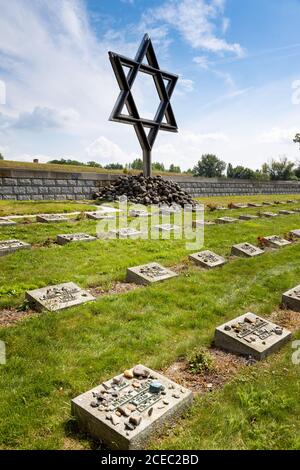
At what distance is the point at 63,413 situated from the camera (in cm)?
262

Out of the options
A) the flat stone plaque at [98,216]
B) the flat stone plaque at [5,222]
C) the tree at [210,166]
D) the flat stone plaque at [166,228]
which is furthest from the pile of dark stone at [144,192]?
the tree at [210,166]

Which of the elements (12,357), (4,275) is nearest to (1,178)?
(4,275)

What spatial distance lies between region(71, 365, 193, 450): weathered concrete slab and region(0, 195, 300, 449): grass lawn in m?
0.10

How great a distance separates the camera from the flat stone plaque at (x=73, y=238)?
7.45 m

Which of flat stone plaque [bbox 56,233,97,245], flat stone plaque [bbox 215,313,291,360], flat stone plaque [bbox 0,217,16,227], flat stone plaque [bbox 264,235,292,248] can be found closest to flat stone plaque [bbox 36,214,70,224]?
flat stone plaque [bbox 0,217,16,227]

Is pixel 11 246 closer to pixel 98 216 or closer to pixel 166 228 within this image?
pixel 98 216

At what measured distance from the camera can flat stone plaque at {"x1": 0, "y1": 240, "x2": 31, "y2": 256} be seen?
643 centimetres

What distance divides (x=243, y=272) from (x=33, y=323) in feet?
13.2

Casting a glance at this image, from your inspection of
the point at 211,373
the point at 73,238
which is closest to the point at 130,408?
the point at 211,373

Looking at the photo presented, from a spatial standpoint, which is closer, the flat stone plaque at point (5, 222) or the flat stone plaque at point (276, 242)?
the flat stone plaque at point (5, 222)

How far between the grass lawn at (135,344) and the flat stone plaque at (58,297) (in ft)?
0.53

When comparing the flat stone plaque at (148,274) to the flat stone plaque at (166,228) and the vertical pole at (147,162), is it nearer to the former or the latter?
the flat stone plaque at (166,228)

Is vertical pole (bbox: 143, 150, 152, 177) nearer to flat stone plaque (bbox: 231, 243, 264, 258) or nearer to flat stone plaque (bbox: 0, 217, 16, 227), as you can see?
flat stone plaque (bbox: 0, 217, 16, 227)
